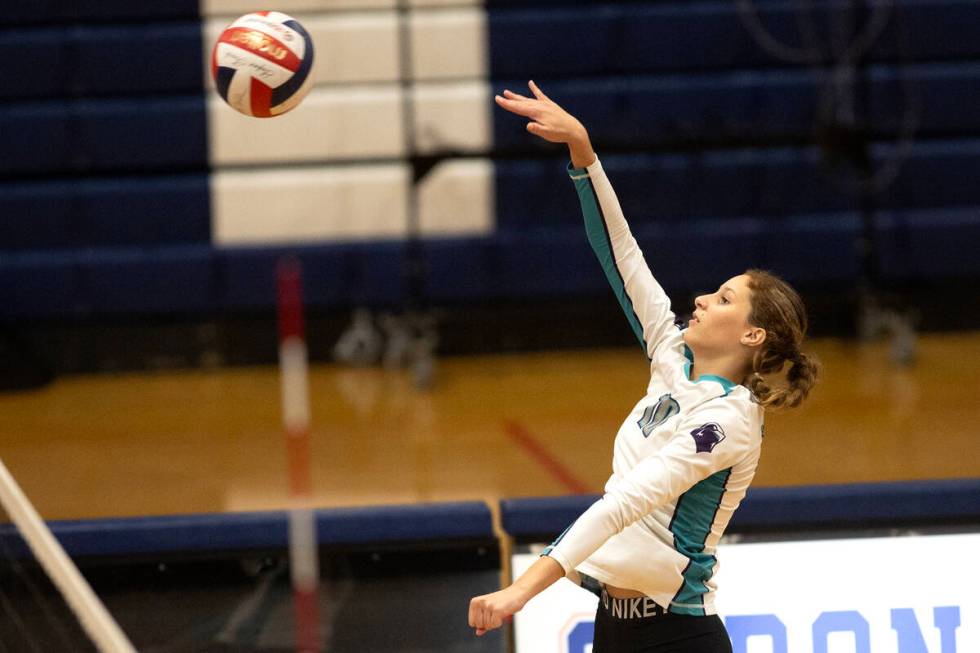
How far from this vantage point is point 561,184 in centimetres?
740

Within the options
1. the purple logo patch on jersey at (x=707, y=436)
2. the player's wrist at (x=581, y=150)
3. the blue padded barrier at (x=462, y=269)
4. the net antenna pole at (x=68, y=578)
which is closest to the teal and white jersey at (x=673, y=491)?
the purple logo patch on jersey at (x=707, y=436)

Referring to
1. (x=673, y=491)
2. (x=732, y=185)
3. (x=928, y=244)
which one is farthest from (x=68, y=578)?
(x=928, y=244)

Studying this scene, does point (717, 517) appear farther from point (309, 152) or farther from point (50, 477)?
point (309, 152)

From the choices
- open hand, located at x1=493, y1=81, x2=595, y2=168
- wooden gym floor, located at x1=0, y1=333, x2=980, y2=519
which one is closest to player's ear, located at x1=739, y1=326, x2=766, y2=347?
open hand, located at x1=493, y1=81, x2=595, y2=168

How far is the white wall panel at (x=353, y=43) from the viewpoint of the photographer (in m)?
7.34

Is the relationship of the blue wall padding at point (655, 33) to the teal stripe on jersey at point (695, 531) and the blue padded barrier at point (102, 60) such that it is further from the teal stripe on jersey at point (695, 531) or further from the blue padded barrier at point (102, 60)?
the teal stripe on jersey at point (695, 531)

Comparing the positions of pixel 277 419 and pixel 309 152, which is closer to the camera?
pixel 277 419

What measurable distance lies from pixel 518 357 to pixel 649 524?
17.8ft

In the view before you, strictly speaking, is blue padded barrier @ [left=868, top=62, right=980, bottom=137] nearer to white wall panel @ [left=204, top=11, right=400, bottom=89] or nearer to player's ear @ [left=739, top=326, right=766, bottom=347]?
white wall panel @ [left=204, top=11, right=400, bottom=89]

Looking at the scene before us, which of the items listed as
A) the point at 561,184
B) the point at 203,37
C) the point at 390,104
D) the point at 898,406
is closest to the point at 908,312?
the point at 898,406

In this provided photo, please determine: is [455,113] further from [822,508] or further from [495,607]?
[495,607]

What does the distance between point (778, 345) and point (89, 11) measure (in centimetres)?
640

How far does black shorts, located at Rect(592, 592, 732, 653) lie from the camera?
1.95 metres

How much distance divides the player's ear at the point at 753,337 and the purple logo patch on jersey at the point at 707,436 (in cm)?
18
